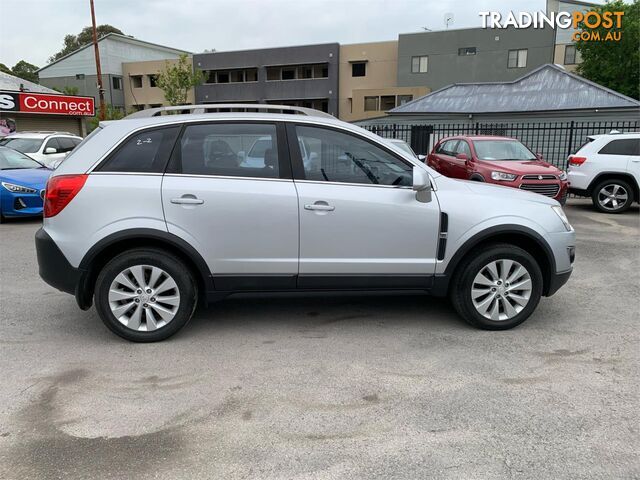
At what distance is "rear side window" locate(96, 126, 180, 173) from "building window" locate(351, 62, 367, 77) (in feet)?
139

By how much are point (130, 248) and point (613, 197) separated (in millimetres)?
10777

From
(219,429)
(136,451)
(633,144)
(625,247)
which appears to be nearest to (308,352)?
(219,429)

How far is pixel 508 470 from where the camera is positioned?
255 centimetres

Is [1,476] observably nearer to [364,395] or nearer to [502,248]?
[364,395]

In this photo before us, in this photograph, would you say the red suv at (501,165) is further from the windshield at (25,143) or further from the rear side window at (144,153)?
the windshield at (25,143)

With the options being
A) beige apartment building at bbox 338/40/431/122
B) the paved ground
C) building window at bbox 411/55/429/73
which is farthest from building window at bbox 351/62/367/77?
the paved ground

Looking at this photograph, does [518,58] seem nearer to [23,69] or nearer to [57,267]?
[57,267]

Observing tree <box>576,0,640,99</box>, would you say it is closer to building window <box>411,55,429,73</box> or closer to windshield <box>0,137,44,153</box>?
building window <box>411,55,429,73</box>

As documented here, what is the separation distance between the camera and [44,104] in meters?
25.8

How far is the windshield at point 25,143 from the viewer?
46.6 feet

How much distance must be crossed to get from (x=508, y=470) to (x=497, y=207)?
229cm

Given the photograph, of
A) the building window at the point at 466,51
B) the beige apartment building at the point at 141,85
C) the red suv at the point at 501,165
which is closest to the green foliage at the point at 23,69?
the beige apartment building at the point at 141,85

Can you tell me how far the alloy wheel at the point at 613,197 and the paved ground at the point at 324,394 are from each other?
7.19 metres

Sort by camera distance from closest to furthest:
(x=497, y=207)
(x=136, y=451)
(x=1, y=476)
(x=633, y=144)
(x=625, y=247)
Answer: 1. (x=1, y=476)
2. (x=136, y=451)
3. (x=497, y=207)
4. (x=625, y=247)
5. (x=633, y=144)
